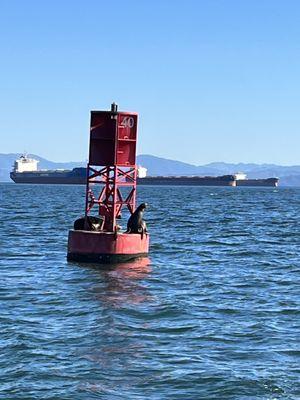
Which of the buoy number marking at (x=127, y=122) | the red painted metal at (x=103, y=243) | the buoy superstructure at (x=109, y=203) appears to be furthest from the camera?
the buoy number marking at (x=127, y=122)

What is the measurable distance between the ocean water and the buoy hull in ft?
1.77

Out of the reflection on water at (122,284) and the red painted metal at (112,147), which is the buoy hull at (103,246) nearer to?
the reflection on water at (122,284)

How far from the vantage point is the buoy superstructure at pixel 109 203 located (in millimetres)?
23531

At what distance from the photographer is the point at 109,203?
24.6 m

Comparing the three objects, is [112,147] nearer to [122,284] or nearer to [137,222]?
[137,222]

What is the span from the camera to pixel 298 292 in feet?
63.0

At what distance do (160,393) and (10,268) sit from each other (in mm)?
13160

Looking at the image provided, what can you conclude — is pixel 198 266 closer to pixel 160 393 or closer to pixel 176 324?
pixel 176 324

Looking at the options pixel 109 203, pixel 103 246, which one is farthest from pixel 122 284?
pixel 109 203

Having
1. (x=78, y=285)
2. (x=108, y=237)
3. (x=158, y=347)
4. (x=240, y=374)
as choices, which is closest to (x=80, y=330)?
(x=158, y=347)

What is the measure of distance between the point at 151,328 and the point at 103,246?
8.97 meters

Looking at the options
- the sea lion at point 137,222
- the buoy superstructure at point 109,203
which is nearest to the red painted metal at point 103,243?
the buoy superstructure at point 109,203

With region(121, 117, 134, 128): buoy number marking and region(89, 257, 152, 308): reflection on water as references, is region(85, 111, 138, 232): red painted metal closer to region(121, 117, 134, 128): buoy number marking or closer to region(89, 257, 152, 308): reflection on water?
region(121, 117, 134, 128): buoy number marking

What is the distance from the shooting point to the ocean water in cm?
1120
